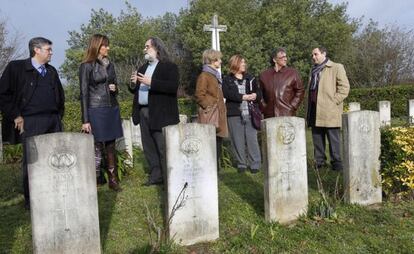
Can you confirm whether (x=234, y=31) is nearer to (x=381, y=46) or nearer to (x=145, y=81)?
(x=381, y=46)

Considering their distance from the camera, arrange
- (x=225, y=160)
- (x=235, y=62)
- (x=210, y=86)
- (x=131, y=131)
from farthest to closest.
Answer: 1. (x=131, y=131)
2. (x=225, y=160)
3. (x=235, y=62)
4. (x=210, y=86)

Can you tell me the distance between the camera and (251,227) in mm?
4562

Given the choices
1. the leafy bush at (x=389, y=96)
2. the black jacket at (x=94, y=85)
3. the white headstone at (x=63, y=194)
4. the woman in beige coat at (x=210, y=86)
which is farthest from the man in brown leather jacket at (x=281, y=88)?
the leafy bush at (x=389, y=96)

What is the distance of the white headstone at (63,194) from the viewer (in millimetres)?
3717

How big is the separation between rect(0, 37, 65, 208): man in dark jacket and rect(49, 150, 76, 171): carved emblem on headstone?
1.59 metres

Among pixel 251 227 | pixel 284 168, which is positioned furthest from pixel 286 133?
pixel 251 227

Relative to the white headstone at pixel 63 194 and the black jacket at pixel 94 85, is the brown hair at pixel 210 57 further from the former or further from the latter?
the white headstone at pixel 63 194

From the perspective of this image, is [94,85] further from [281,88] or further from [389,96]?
[389,96]

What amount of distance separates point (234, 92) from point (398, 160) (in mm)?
2671

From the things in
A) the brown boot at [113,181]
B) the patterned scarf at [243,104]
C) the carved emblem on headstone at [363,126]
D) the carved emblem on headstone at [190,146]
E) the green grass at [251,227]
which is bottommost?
the green grass at [251,227]

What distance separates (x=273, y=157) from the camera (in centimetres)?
485

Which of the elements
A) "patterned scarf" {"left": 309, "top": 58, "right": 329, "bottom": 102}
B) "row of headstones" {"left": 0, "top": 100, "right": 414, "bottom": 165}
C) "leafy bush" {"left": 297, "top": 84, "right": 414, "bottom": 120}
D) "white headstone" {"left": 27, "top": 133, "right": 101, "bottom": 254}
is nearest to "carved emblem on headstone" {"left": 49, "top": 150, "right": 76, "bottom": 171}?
"white headstone" {"left": 27, "top": 133, "right": 101, "bottom": 254}

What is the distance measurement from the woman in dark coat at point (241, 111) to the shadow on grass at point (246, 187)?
0.27 meters

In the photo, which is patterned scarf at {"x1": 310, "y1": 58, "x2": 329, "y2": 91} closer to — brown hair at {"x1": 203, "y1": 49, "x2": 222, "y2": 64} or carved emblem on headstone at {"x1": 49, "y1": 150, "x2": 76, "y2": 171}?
brown hair at {"x1": 203, "y1": 49, "x2": 222, "y2": 64}
